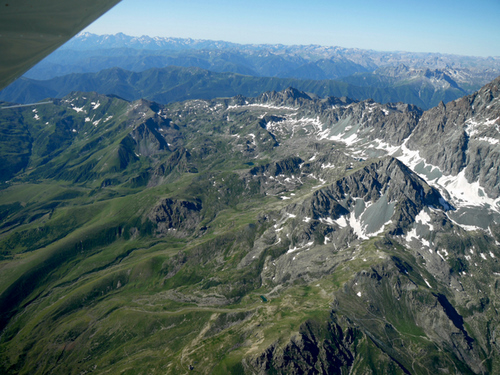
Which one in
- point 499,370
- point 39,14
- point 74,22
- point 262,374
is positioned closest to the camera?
point 39,14

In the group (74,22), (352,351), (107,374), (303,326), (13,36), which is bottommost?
(107,374)

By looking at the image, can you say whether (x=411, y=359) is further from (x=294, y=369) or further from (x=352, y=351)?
(x=294, y=369)

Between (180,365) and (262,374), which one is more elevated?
(262,374)

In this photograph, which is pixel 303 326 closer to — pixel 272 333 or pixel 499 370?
pixel 272 333

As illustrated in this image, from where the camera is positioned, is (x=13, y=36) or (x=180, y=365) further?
(x=180, y=365)

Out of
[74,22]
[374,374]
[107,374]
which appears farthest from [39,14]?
[107,374]

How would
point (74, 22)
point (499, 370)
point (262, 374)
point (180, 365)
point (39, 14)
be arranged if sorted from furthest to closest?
point (499, 370) < point (180, 365) < point (262, 374) < point (74, 22) < point (39, 14)
